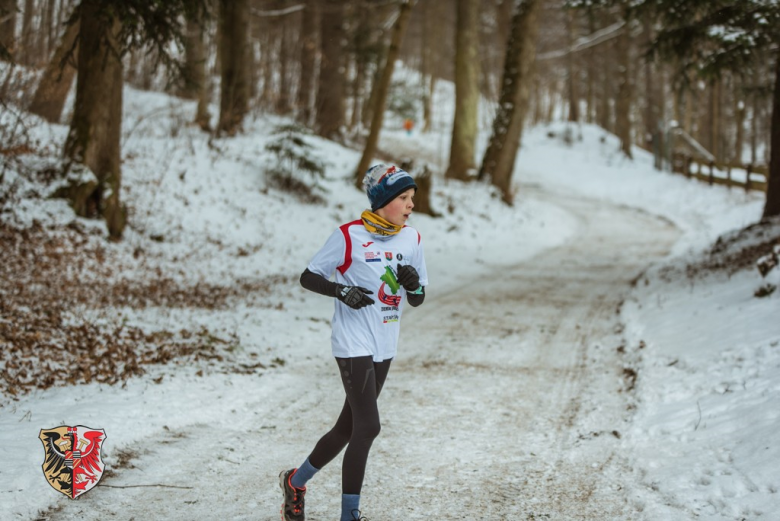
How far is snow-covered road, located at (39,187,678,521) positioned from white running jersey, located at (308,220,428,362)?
48.2 inches

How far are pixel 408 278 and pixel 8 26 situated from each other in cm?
1190

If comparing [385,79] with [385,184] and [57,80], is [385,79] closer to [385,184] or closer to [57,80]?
[57,80]

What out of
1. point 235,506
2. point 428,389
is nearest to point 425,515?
point 235,506

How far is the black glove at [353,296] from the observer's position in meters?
3.66

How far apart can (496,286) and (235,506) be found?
345 inches

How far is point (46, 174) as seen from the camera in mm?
12055

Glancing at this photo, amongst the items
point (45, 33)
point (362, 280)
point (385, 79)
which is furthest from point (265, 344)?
point (385, 79)

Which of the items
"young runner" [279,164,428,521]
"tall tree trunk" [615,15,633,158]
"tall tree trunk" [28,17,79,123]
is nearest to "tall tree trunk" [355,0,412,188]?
"tall tree trunk" [28,17,79,123]

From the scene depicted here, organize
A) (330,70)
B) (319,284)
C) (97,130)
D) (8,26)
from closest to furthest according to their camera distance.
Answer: (319,284), (97,130), (8,26), (330,70)

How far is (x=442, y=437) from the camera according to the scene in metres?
5.76

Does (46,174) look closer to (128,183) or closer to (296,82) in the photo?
(128,183)

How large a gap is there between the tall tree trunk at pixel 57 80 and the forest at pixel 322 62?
49 millimetres

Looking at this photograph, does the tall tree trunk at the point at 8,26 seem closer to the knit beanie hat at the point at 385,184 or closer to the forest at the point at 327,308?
the forest at the point at 327,308

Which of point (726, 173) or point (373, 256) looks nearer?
point (373, 256)
